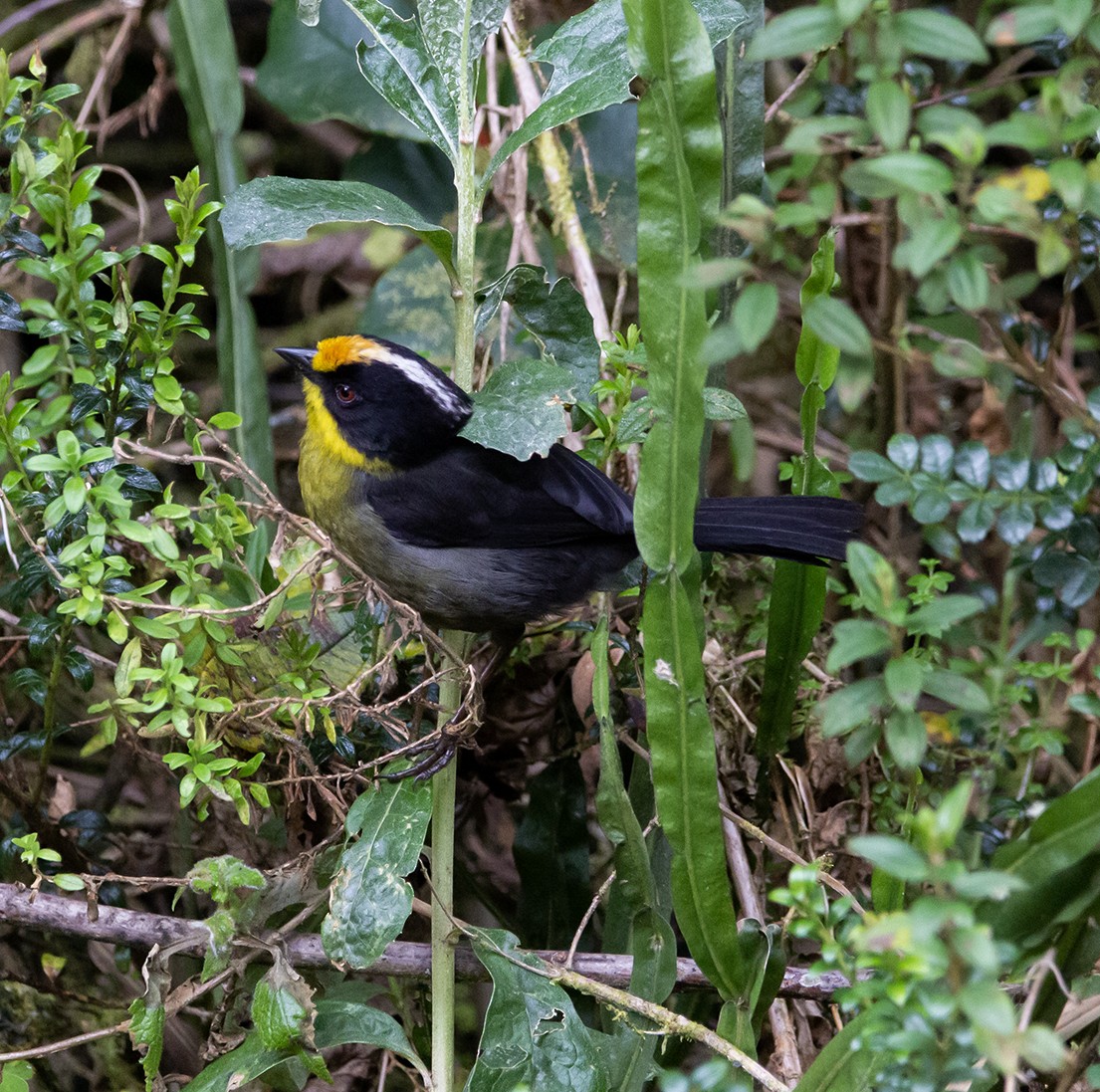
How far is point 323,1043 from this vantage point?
212cm

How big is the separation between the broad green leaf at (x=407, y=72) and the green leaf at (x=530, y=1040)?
155 centimetres

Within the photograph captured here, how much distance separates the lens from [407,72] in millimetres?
2451

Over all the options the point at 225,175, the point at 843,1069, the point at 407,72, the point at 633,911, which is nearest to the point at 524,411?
the point at 407,72

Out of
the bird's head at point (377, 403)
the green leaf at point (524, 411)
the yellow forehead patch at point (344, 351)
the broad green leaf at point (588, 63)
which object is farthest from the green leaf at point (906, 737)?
the yellow forehead patch at point (344, 351)

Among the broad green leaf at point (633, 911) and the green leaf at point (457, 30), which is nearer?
the broad green leaf at point (633, 911)

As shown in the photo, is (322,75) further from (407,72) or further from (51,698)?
(51,698)

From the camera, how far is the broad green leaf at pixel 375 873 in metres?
2.01

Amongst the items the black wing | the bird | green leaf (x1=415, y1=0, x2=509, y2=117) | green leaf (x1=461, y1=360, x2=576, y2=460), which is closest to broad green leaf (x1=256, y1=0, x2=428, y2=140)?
the bird

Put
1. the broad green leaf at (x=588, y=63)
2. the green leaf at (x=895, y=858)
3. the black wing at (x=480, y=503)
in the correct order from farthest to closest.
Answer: the black wing at (x=480, y=503) < the broad green leaf at (x=588, y=63) < the green leaf at (x=895, y=858)

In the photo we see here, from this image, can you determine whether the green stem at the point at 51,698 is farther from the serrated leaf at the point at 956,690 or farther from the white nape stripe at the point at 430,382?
the serrated leaf at the point at 956,690

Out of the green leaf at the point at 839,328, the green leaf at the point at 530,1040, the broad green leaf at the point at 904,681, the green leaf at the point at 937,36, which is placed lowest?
the green leaf at the point at 530,1040

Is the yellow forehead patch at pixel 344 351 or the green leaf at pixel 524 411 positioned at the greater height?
the green leaf at pixel 524 411

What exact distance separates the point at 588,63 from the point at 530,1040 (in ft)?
5.66

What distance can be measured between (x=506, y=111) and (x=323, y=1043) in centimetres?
229
